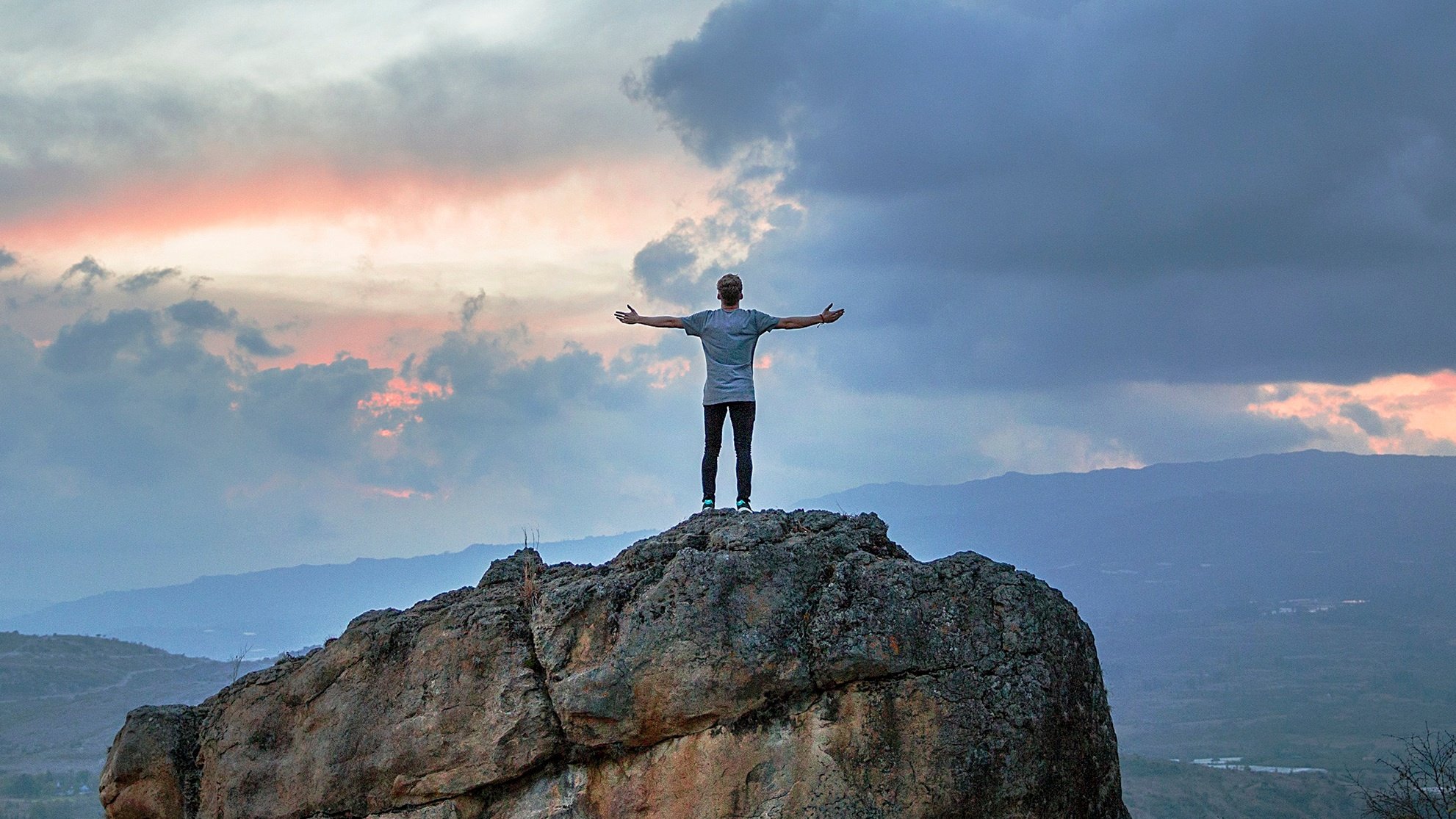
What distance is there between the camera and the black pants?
59.6 feet

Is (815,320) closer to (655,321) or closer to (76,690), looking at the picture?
(655,321)

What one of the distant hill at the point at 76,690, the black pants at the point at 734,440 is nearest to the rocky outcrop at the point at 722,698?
the black pants at the point at 734,440

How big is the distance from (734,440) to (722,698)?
5.16m

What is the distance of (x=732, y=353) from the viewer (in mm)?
17938

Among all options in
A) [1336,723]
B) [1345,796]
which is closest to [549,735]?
[1345,796]

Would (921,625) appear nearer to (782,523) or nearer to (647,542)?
(782,523)

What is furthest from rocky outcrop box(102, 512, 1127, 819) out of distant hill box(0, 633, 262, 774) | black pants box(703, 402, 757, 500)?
distant hill box(0, 633, 262, 774)

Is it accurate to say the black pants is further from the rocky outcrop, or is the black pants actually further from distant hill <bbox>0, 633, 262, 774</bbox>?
distant hill <bbox>0, 633, 262, 774</bbox>

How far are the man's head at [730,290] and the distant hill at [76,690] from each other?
121 meters

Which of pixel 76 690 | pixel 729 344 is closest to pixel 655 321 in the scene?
pixel 729 344

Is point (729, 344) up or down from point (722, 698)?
up

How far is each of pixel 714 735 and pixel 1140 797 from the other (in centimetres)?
11077

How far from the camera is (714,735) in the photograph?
1390cm

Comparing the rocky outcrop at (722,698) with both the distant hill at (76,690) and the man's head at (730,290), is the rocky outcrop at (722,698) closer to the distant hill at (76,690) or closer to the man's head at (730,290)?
the man's head at (730,290)
